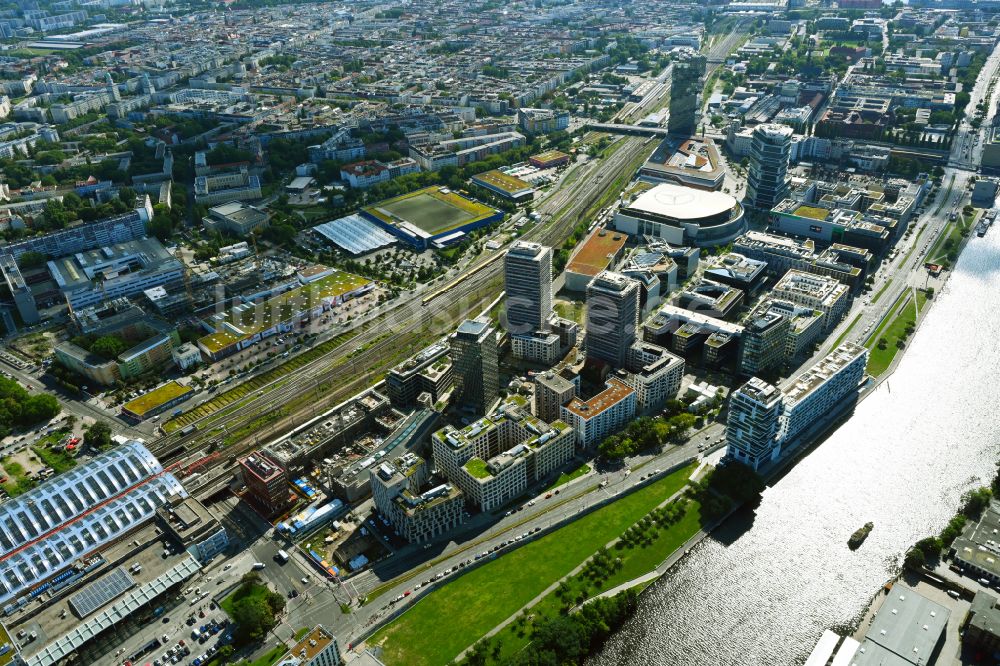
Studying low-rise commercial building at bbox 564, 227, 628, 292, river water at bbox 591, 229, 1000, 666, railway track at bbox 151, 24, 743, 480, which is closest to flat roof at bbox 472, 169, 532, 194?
railway track at bbox 151, 24, 743, 480

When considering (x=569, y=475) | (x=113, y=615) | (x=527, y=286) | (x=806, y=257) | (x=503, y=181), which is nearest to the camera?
(x=113, y=615)

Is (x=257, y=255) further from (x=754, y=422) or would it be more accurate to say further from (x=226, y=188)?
(x=754, y=422)

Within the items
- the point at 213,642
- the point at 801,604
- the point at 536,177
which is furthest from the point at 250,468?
the point at 536,177

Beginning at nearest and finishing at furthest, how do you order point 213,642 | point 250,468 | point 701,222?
1. point 213,642
2. point 250,468
3. point 701,222

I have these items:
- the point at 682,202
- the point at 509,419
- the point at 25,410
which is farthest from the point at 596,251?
the point at 25,410

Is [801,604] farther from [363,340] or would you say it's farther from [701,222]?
[701,222]

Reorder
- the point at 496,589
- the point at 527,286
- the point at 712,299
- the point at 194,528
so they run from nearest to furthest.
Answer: the point at 496,589
the point at 194,528
the point at 527,286
the point at 712,299

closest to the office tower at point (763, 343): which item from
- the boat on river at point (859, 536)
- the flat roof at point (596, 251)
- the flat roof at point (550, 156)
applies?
the boat on river at point (859, 536)

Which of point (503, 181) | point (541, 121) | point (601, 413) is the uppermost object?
point (541, 121)
